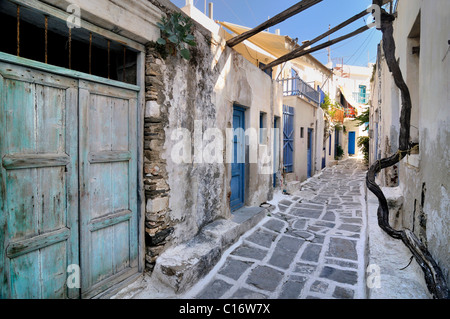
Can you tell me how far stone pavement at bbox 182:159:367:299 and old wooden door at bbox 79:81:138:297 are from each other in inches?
37.0

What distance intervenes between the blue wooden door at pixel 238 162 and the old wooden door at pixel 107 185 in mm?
2774

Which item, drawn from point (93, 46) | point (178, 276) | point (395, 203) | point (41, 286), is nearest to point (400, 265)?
point (395, 203)

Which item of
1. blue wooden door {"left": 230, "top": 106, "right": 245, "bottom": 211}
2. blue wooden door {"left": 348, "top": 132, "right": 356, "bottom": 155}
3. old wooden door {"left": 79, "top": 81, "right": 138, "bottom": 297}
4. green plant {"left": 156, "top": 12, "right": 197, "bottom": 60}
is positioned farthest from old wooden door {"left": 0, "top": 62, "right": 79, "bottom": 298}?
blue wooden door {"left": 348, "top": 132, "right": 356, "bottom": 155}

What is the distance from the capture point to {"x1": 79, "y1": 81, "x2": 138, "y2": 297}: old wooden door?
2.50m

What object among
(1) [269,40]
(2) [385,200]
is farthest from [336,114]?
(2) [385,200]

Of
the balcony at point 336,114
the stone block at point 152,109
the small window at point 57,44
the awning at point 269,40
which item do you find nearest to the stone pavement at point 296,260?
the stone block at point 152,109

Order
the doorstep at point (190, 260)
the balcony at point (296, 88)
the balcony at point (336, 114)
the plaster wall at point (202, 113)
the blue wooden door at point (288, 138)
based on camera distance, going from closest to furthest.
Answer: the doorstep at point (190, 260) → the plaster wall at point (202, 113) → the blue wooden door at point (288, 138) → the balcony at point (296, 88) → the balcony at point (336, 114)

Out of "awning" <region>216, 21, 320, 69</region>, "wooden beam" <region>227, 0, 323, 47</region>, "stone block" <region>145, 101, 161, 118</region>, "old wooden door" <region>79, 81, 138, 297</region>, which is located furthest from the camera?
"awning" <region>216, 21, 320, 69</region>

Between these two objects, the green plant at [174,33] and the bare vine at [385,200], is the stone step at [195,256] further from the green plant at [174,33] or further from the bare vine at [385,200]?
the green plant at [174,33]

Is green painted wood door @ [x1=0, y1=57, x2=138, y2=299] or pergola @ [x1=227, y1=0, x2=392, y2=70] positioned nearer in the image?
green painted wood door @ [x1=0, y1=57, x2=138, y2=299]

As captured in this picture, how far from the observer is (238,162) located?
5.63m

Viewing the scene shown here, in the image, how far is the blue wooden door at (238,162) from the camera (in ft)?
17.9

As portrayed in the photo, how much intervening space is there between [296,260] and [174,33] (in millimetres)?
3695

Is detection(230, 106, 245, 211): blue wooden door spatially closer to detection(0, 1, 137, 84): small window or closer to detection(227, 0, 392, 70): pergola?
detection(227, 0, 392, 70): pergola
